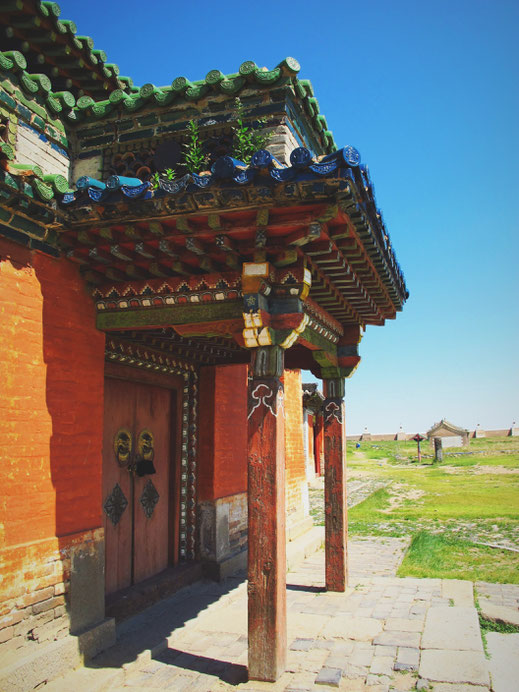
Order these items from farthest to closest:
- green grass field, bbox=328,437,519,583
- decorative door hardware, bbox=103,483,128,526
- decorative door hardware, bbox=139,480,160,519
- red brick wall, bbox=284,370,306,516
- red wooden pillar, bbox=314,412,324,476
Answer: red wooden pillar, bbox=314,412,324,476 < red brick wall, bbox=284,370,306,516 < green grass field, bbox=328,437,519,583 < decorative door hardware, bbox=139,480,160,519 < decorative door hardware, bbox=103,483,128,526

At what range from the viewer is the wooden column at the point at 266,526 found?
461 centimetres

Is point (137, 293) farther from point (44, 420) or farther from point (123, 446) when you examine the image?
point (123, 446)

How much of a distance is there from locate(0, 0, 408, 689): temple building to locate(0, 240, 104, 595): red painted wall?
0.06 ft

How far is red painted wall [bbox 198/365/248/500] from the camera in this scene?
8.16 m

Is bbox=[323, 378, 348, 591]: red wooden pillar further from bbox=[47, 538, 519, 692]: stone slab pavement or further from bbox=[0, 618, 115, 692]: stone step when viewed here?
bbox=[0, 618, 115, 692]: stone step

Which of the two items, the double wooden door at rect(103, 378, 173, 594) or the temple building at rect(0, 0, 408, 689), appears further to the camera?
the double wooden door at rect(103, 378, 173, 594)

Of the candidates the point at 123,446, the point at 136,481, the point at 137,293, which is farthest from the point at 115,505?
the point at 137,293

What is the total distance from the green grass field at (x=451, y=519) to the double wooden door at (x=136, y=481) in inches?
158

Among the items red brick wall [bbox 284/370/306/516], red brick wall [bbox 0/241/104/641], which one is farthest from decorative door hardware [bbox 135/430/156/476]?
red brick wall [bbox 284/370/306/516]

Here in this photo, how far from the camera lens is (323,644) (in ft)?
18.1

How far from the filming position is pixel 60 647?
4684 mm

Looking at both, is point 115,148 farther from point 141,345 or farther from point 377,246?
point 377,246

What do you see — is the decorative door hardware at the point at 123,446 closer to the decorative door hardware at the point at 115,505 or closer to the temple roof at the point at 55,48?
the decorative door hardware at the point at 115,505

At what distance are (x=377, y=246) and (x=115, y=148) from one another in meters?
3.27
